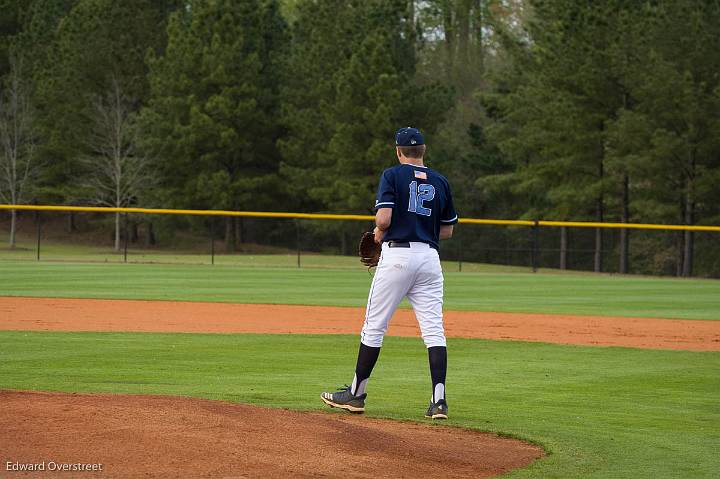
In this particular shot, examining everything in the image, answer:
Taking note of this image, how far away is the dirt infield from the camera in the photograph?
47.7ft

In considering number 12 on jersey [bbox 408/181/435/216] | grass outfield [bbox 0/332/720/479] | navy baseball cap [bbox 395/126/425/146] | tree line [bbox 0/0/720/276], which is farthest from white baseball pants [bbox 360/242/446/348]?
tree line [bbox 0/0/720/276]

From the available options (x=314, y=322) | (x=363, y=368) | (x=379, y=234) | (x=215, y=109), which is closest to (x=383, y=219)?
(x=379, y=234)

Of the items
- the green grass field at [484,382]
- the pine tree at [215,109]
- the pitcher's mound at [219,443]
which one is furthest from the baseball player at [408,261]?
the pine tree at [215,109]

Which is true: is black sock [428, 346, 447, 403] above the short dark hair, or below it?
below

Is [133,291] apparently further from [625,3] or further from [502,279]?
[625,3]

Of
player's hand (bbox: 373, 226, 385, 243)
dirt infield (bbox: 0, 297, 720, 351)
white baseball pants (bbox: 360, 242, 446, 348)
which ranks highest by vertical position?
player's hand (bbox: 373, 226, 385, 243)

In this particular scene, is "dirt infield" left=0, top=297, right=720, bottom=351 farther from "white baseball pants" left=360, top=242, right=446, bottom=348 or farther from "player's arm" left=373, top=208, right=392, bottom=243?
"player's arm" left=373, top=208, right=392, bottom=243

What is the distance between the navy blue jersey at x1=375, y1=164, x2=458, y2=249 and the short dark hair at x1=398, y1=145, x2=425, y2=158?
82 mm

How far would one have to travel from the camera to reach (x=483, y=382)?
999cm

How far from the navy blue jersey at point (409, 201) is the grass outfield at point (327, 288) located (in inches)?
478

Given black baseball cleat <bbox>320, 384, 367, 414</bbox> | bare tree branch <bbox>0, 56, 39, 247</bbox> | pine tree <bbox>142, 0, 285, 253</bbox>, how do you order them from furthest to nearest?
bare tree branch <bbox>0, 56, 39, 247</bbox>, pine tree <bbox>142, 0, 285, 253</bbox>, black baseball cleat <bbox>320, 384, 367, 414</bbox>

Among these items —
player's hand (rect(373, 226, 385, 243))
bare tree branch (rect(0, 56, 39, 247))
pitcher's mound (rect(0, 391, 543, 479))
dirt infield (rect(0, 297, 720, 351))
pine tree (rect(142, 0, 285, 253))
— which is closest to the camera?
pitcher's mound (rect(0, 391, 543, 479))

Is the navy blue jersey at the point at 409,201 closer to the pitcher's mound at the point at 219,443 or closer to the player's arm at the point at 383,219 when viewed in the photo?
the player's arm at the point at 383,219

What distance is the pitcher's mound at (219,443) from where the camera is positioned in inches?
215
